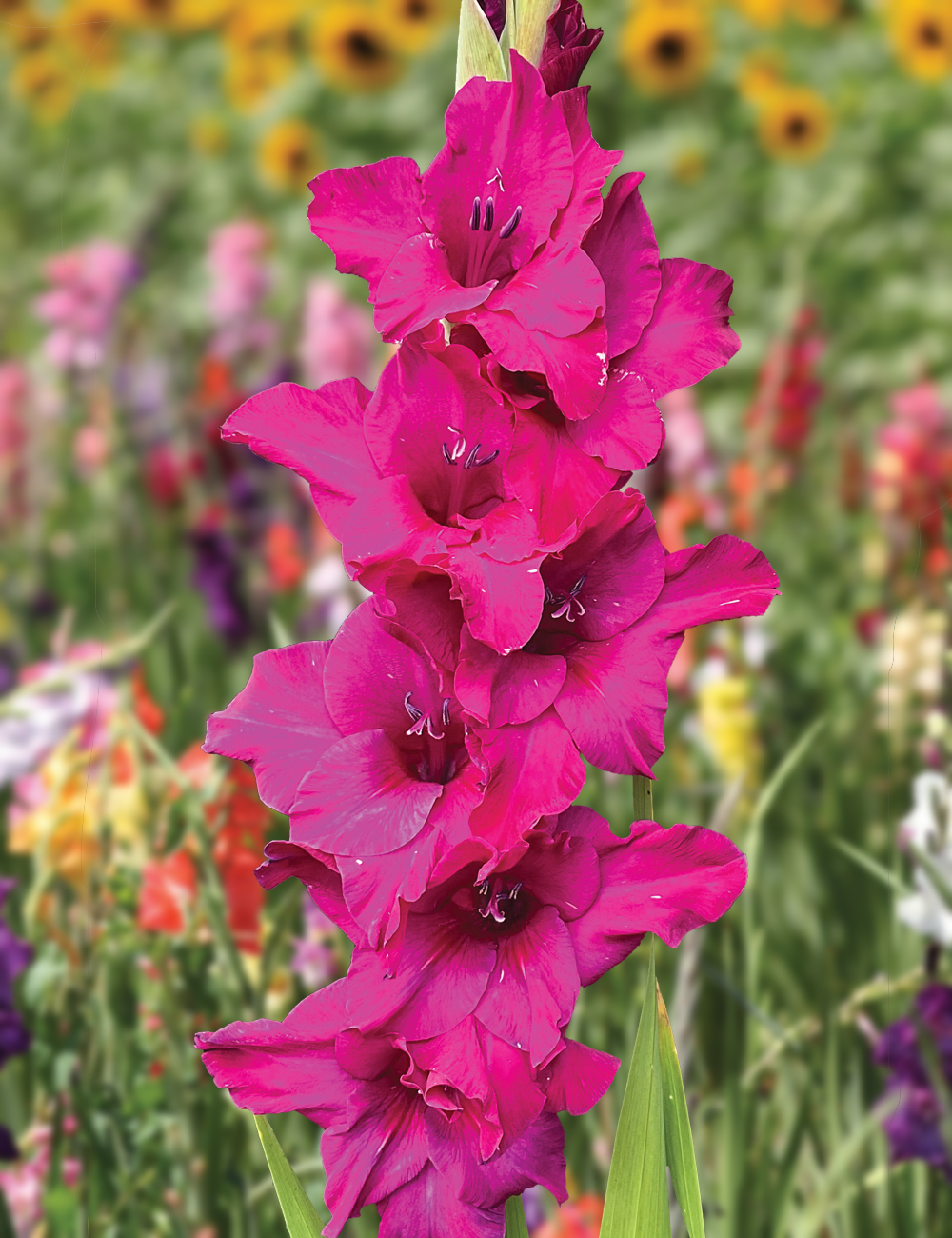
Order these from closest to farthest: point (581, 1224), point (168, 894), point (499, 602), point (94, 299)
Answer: point (499, 602), point (581, 1224), point (168, 894), point (94, 299)

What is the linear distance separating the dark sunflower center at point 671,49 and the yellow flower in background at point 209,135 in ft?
5.17

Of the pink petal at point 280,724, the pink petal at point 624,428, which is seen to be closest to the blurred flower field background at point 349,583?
the pink petal at point 280,724

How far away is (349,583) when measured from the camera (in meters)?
1.81

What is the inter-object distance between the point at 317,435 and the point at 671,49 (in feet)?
14.1

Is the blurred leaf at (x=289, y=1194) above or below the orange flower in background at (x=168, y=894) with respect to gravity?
above

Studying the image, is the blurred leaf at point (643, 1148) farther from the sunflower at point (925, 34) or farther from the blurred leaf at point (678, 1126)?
the sunflower at point (925, 34)

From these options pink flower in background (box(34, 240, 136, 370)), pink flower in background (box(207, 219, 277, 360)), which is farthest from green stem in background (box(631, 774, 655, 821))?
pink flower in background (box(207, 219, 277, 360))

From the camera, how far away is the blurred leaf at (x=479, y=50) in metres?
0.77

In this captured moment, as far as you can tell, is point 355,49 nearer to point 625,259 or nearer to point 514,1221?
point 625,259

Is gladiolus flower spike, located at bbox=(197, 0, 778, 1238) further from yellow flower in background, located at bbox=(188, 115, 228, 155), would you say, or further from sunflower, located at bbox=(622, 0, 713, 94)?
yellow flower in background, located at bbox=(188, 115, 228, 155)

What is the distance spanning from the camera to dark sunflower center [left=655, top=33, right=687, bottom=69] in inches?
178

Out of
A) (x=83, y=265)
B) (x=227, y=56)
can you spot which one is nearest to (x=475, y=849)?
(x=83, y=265)

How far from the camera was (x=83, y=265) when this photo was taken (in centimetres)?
329

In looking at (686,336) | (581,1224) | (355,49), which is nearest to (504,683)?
(686,336)
